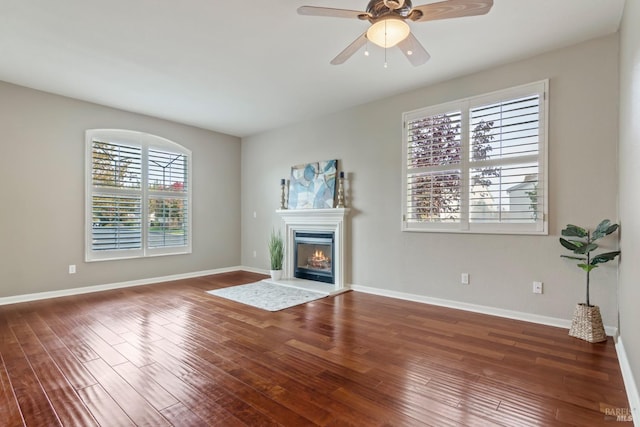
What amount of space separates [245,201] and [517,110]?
517cm

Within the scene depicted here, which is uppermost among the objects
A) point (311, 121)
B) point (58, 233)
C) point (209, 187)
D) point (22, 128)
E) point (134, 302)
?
point (311, 121)

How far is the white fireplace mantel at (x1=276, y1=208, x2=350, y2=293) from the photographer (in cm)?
496

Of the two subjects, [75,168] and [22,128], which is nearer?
[22,128]

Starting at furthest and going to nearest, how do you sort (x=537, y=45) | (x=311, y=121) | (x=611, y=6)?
(x=311, y=121) < (x=537, y=45) < (x=611, y=6)

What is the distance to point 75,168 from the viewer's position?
4.68 meters

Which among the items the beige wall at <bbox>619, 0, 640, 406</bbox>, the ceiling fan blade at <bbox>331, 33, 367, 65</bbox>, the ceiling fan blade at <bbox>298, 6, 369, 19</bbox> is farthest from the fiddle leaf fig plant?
the ceiling fan blade at <bbox>298, 6, 369, 19</bbox>

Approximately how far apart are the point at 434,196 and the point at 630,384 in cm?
255

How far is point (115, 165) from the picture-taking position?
5.07m

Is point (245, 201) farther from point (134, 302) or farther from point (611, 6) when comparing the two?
point (611, 6)

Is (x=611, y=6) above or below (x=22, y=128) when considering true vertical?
above

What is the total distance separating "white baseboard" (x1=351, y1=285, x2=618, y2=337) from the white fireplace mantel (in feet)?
1.48

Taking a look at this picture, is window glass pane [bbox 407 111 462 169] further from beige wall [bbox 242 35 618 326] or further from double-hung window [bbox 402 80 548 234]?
beige wall [bbox 242 35 618 326]

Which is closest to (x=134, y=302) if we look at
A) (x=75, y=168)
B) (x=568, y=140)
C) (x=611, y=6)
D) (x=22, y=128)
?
(x=75, y=168)

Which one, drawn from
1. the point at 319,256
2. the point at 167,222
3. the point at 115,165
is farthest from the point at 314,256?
the point at 115,165
